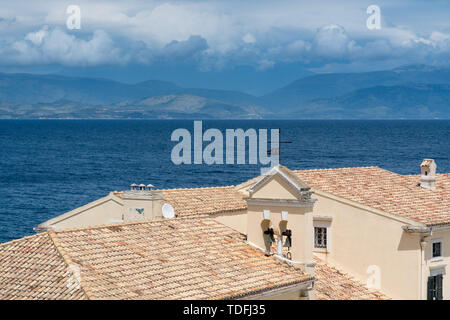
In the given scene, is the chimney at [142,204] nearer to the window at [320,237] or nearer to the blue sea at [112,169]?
the window at [320,237]

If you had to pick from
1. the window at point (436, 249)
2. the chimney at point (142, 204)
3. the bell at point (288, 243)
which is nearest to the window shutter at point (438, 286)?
the window at point (436, 249)

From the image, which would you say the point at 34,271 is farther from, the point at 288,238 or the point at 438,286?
the point at 438,286

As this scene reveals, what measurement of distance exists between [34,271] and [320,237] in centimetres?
1384

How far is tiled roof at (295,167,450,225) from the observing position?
2948 centimetres

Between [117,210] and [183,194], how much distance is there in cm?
303

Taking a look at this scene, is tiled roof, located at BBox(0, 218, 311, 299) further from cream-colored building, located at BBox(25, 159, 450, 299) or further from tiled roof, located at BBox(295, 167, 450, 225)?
tiled roof, located at BBox(295, 167, 450, 225)

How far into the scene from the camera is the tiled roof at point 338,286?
27078mm

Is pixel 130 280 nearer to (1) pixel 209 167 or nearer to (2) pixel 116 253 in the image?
(2) pixel 116 253

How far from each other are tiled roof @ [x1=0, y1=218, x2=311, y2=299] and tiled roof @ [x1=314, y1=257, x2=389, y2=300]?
4.08 m

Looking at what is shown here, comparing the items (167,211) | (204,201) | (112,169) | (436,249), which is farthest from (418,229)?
(112,169)

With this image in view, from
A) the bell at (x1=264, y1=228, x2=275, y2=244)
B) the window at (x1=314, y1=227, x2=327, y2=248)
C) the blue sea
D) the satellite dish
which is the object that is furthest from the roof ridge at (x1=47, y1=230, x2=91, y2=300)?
the blue sea

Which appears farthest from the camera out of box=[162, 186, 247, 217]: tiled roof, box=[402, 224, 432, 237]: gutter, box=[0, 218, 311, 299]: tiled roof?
box=[162, 186, 247, 217]: tiled roof
